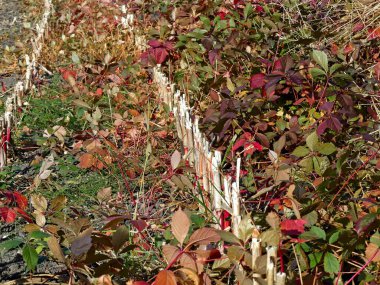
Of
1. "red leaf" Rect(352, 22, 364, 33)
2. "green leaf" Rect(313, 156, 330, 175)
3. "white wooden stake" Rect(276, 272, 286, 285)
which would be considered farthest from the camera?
"red leaf" Rect(352, 22, 364, 33)

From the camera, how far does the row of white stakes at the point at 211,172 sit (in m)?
1.55

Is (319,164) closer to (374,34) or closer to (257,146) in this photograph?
(257,146)

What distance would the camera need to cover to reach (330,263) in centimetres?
175

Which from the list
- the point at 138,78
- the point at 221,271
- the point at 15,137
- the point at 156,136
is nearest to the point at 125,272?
the point at 221,271

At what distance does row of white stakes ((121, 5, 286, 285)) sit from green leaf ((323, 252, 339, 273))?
0.76 ft

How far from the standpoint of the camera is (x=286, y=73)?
2.92 m

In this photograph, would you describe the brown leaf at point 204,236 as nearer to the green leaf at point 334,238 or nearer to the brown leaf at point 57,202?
the green leaf at point 334,238

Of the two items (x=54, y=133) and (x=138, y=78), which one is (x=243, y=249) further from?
(x=138, y=78)

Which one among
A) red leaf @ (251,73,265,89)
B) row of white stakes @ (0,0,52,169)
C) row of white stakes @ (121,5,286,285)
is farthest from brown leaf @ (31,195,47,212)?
red leaf @ (251,73,265,89)

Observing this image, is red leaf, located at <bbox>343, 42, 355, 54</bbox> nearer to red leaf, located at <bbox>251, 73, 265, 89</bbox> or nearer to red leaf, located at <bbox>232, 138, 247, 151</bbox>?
red leaf, located at <bbox>251, 73, 265, 89</bbox>

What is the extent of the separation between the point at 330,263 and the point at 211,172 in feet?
2.53

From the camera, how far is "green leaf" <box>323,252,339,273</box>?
1.73 metres

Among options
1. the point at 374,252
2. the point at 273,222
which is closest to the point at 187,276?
the point at 273,222

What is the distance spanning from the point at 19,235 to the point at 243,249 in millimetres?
1155
